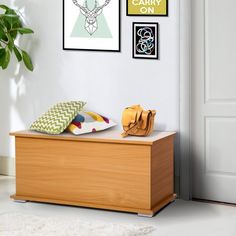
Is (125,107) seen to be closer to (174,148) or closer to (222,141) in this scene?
(174,148)

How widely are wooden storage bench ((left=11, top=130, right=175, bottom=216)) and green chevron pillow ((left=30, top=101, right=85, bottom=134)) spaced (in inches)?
2.2

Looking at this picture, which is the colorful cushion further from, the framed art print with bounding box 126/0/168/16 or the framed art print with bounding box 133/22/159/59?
the framed art print with bounding box 126/0/168/16

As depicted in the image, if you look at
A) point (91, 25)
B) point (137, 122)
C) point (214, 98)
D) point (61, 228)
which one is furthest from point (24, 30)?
point (61, 228)

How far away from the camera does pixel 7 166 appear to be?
5.41m

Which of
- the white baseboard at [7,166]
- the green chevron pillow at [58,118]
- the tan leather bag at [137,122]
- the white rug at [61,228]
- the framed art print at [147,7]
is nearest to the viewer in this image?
the white rug at [61,228]

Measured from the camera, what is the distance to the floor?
3.83m

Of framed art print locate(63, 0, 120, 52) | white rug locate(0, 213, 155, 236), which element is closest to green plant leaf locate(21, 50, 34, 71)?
framed art print locate(63, 0, 120, 52)

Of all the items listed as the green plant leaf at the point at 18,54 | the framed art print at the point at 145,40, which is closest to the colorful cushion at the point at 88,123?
the framed art print at the point at 145,40

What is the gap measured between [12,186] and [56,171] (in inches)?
29.7

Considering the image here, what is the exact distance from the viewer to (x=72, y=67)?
16.3ft

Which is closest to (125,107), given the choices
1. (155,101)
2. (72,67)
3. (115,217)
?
(155,101)

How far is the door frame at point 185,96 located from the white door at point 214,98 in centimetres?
5

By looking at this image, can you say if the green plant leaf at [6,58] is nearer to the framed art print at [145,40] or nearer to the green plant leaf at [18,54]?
the green plant leaf at [18,54]

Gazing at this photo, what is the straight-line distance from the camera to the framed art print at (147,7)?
4516mm
